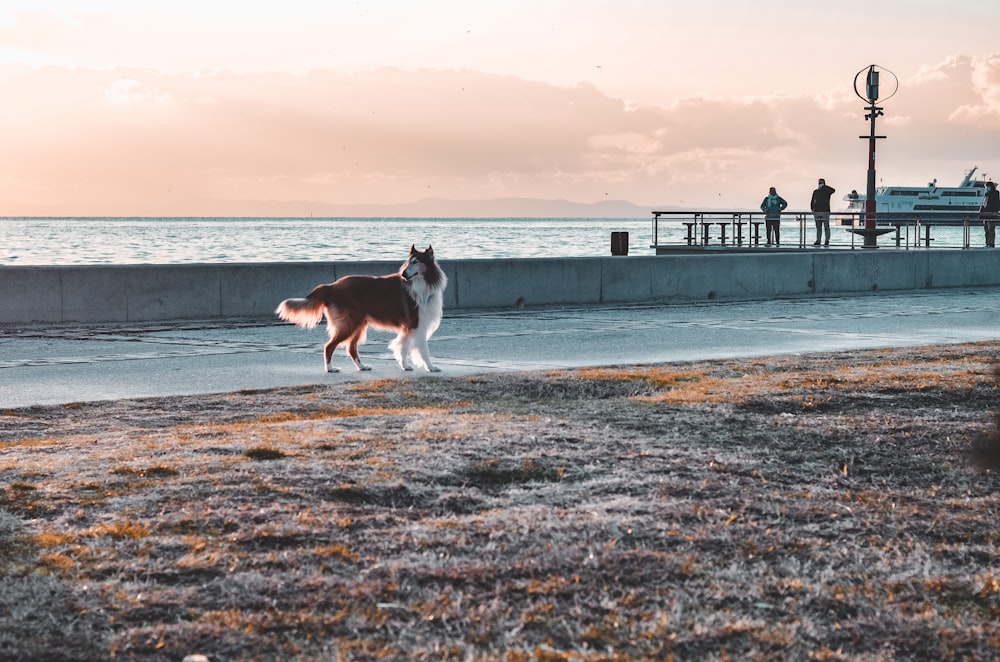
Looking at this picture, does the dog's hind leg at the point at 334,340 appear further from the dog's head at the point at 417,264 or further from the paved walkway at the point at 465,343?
the dog's head at the point at 417,264

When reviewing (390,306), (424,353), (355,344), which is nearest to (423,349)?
(424,353)

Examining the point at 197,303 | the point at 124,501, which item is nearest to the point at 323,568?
the point at 124,501

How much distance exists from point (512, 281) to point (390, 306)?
8944mm

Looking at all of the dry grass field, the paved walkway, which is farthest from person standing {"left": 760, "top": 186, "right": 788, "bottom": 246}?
the dry grass field

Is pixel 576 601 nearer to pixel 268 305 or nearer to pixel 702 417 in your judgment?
pixel 702 417

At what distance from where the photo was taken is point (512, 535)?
17.1ft

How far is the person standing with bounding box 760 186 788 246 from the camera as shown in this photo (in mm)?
38875

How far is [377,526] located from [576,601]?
1185 mm

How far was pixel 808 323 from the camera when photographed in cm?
1766

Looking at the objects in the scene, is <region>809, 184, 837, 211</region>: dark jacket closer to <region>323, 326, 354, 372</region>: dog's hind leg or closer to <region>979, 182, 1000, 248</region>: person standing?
<region>979, 182, 1000, 248</region>: person standing

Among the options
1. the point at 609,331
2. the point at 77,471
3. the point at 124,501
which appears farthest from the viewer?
the point at 609,331

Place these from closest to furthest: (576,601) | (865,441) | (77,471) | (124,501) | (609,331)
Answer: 1. (576,601)
2. (124,501)
3. (77,471)
4. (865,441)
5. (609,331)

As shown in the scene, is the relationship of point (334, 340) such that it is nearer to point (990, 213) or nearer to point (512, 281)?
point (512, 281)

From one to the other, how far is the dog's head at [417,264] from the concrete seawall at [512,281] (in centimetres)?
673
